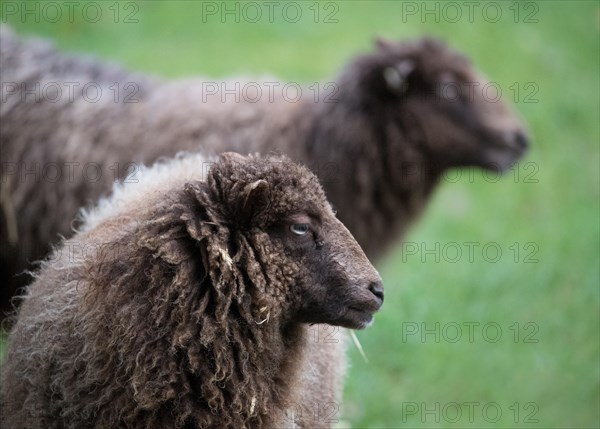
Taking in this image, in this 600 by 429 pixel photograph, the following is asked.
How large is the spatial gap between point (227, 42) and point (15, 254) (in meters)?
8.24

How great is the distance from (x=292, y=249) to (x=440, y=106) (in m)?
4.05

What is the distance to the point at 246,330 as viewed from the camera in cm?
395

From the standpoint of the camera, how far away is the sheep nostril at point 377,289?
3.96 m

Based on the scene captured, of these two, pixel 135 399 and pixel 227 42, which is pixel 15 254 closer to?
pixel 135 399

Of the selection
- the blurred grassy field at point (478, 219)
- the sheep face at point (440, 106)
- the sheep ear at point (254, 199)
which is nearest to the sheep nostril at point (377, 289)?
the sheep ear at point (254, 199)

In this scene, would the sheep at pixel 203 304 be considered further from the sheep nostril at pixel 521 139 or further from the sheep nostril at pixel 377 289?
the sheep nostril at pixel 521 139

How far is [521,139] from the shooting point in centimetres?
776

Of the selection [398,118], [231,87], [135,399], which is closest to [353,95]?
[398,118]

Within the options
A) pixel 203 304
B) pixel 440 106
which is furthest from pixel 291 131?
pixel 203 304

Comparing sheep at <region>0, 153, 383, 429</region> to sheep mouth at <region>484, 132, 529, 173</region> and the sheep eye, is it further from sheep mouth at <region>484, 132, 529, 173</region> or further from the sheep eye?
sheep mouth at <region>484, 132, 529, 173</region>

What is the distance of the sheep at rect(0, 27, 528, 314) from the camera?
271 inches

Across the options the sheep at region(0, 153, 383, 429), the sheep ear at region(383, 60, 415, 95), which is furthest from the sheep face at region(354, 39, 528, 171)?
the sheep at region(0, 153, 383, 429)

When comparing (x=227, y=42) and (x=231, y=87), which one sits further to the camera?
(x=227, y=42)

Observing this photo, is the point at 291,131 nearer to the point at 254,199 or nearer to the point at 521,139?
the point at 521,139
